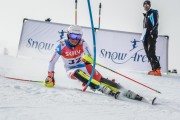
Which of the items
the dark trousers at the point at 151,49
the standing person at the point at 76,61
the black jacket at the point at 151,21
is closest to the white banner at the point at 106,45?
the dark trousers at the point at 151,49

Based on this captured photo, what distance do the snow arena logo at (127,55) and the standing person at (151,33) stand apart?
0.98 m

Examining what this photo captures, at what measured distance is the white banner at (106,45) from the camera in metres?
10.3

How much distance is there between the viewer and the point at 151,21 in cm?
923

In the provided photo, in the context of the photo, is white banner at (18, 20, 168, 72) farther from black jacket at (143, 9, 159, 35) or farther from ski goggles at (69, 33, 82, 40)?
ski goggles at (69, 33, 82, 40)

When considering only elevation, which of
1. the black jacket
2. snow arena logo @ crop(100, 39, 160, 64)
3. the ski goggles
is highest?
the black jacket

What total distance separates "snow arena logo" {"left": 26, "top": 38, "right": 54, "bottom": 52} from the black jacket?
3.16 m

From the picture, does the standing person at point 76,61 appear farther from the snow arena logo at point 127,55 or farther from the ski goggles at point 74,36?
the snow arena logo at point 127,55

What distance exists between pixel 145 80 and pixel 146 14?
2.06 meters

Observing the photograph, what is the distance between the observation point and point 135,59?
10289 mm

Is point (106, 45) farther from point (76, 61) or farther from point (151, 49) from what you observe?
point (76, 61)

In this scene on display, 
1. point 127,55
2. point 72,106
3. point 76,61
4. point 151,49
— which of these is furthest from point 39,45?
point 72,106

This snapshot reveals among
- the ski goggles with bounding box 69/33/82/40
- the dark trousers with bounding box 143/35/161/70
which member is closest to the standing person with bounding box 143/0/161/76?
the dark trousers with bounding box 143/35/161/70

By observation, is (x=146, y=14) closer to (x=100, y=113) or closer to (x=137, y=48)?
(x=137, y=48)

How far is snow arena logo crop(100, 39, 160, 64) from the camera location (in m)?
10.3
